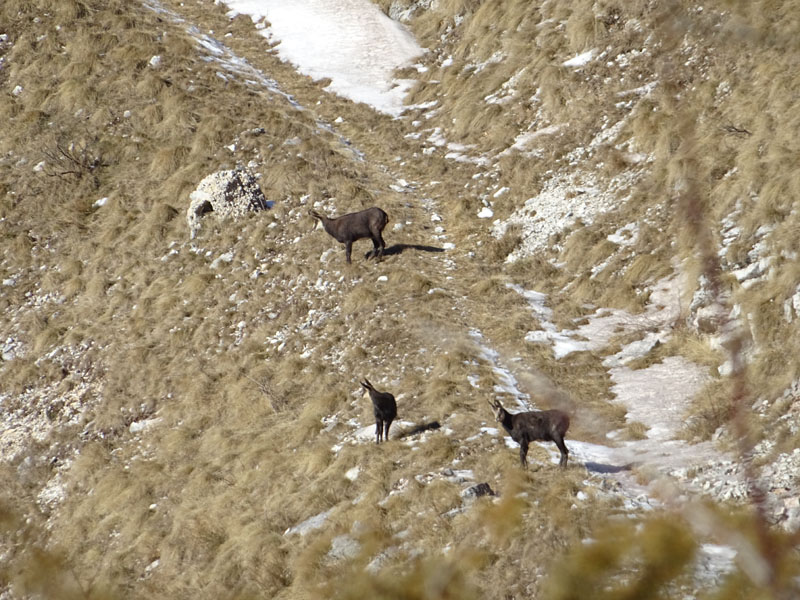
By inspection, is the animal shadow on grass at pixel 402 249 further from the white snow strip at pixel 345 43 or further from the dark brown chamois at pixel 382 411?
the white snow strip at pixel 345 43

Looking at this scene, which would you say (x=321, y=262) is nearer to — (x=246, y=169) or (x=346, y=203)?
(x=346, y=203)

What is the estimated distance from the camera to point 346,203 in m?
19.2

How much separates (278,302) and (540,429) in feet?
29.6

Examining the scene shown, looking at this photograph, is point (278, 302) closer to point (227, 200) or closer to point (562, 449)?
point (227, 200)

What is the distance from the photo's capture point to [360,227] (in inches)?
657

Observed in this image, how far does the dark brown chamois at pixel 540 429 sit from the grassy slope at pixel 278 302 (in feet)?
1.25

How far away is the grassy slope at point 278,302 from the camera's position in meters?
9.52

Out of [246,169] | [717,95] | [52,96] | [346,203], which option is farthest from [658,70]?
[52,96]

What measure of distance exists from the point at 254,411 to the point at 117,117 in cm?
1544

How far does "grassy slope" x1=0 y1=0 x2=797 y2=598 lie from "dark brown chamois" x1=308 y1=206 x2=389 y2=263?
0.48 metres

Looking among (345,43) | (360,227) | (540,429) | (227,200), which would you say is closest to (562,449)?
(540,429)

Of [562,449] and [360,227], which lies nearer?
[562,449]

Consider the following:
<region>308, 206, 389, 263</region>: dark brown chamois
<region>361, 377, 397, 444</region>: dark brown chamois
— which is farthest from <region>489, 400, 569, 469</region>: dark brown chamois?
<region>308, 206, 389, 263</region>: dark brown chamois

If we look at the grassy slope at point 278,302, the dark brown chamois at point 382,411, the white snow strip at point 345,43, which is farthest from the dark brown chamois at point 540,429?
the white snow strip at point 345,43
